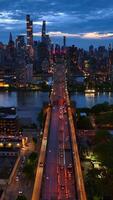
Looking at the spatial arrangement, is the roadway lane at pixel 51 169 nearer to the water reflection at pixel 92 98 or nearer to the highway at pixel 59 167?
Answer: the highway at pixel 59 167

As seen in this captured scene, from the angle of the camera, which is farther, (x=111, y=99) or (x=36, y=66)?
(x=36, y=66)

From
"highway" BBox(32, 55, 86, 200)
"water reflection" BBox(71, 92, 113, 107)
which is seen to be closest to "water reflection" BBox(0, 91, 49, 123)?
"water reflection" BBox(71, 92, 113, 107)

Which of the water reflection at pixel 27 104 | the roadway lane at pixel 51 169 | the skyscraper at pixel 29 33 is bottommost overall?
the roadway lane at pixel 51 169

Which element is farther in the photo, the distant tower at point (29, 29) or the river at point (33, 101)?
the distant tower at point (29, 29)

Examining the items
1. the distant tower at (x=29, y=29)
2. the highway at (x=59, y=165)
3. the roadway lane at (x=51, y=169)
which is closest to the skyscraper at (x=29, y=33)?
the distant tower at (x=29, y=29)

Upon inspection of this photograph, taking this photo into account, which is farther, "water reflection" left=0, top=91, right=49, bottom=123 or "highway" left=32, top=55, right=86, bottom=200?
"water reflection" left=0, top=91, right=49, bottom=123

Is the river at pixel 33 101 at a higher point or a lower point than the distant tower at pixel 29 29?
lower

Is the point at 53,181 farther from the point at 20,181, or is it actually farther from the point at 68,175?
the point at 20,181

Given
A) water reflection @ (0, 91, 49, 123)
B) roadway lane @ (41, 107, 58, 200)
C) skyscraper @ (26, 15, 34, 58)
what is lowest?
roadway lane @ (41, 107, 58, 200)

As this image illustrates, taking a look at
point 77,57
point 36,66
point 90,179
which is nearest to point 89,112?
point 90,179

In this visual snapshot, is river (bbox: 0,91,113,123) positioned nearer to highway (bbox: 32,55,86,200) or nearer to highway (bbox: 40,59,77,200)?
highway (bbox: 40,59,77,200)

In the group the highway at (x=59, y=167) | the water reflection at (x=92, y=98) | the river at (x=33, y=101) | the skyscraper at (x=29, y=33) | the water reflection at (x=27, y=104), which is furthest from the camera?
the skyscraper at (x=29, y=33)
